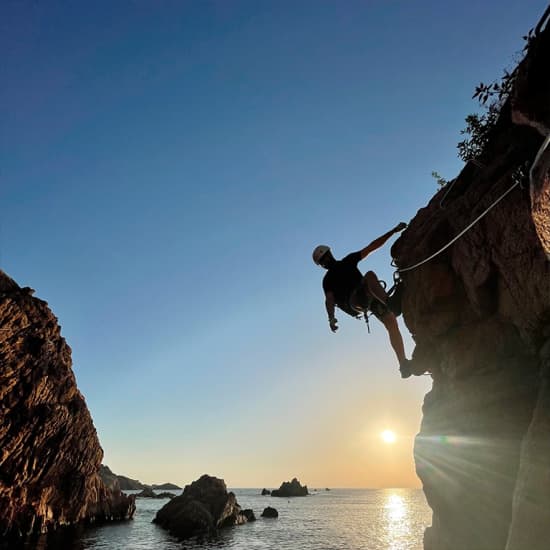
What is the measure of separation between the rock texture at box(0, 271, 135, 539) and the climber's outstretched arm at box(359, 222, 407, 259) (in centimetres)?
3249

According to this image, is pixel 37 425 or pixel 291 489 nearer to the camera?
pixel 37 425

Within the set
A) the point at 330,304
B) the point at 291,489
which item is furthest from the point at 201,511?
the point at 291,489

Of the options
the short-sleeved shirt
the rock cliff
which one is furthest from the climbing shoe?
the short-sleeved shirt

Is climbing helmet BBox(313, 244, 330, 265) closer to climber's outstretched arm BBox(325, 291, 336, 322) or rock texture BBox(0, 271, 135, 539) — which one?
climber's outstretched arm BBox(325, 291, 336, 322)

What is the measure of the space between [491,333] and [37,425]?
3716cm

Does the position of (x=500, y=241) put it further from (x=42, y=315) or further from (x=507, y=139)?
(x=42, y=315)

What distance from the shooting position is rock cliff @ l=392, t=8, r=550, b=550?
4.14m

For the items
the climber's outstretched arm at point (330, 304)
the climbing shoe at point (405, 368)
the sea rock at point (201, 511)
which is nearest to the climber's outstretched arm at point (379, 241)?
the climber's outstretched arm at point (330, 304)

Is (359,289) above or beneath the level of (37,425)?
beneath

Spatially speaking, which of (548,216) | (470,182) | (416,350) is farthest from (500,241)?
(416,350)

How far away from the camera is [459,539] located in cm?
741

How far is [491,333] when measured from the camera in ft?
22.7

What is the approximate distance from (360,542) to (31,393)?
1359 inches

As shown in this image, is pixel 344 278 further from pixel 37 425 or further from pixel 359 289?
pixel 37 425
